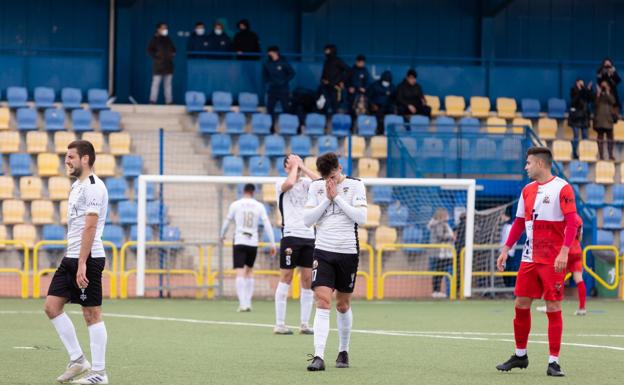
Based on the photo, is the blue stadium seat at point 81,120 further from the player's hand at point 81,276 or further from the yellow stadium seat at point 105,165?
the player's hand at point 81,276

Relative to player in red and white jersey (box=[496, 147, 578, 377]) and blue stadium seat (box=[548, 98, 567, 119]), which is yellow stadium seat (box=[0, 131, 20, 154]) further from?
player in red and white jersey (box=[496, 147, 578, 377])

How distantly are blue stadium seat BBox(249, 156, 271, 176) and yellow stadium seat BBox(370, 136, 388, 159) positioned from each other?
2.30 m

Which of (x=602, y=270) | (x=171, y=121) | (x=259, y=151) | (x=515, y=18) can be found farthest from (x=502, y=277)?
(x=515, y=18)

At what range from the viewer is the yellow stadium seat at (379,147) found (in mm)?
26797

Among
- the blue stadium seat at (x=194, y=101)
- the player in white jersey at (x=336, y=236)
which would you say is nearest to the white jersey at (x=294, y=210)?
the player in white jersey at (x=336, y=236)

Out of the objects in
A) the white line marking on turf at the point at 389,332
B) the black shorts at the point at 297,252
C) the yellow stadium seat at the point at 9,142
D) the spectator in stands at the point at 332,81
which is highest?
the spectator in stands at the point at 332,81

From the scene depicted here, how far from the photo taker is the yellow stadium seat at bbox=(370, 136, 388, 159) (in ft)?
87.9

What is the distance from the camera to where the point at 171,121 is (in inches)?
1105

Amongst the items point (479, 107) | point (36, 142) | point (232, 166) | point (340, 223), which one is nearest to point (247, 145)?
point (232, 166)

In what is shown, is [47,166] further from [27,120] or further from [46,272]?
[46,272]

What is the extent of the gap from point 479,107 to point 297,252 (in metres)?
15.2

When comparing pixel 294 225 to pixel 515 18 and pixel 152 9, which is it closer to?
pixel 152 9

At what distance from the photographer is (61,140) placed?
25875 millimetres

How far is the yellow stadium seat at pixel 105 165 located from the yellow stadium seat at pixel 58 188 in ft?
2.25
